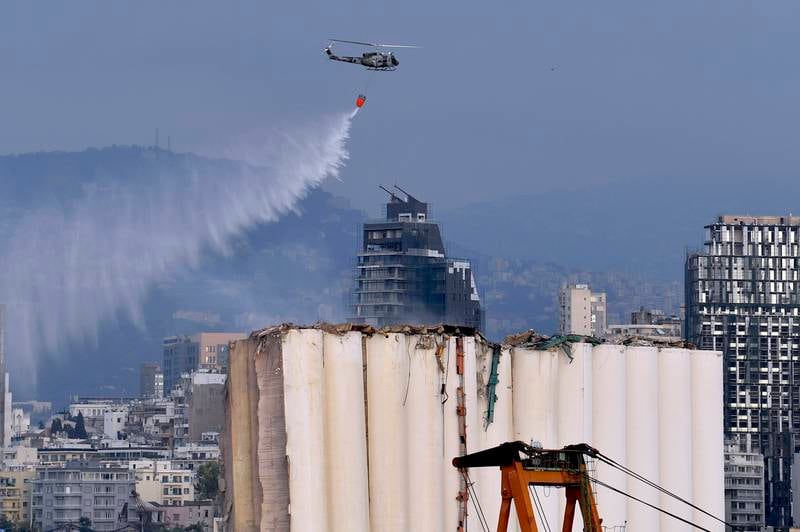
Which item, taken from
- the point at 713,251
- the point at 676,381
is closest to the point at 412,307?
the point at 713,251

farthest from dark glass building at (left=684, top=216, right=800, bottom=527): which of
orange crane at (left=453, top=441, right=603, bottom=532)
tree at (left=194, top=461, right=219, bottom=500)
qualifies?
orange crane at (left=453, top=441, right=603, bottom=532)

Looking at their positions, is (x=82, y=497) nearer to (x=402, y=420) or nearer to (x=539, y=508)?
(x=539, y=508)

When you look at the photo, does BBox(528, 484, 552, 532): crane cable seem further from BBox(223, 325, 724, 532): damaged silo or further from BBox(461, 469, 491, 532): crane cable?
BBox(461, 469, 491, 532): crane cable

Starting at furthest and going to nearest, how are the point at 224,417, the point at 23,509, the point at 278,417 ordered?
the point at 23,509 → the point at 224,417 → the point at 278,417

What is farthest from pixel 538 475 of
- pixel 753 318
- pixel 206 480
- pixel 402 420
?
pixel 753 318

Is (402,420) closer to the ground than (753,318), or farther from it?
closer to the ground

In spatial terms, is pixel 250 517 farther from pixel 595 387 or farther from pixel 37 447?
pixel 37 447
